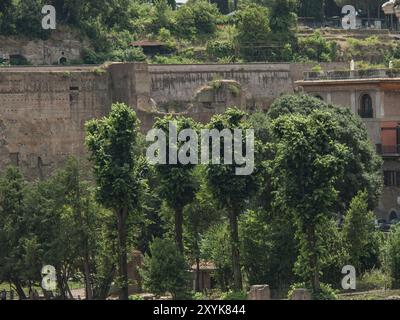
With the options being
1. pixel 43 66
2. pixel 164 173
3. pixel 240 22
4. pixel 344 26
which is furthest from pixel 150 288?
pixel 344 26

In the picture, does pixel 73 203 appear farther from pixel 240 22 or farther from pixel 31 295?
pixel 240 22

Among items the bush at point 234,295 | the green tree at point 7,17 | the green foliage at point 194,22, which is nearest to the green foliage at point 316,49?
the green foliage at point 194,22

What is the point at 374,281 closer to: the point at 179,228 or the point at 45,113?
the point at 179,228

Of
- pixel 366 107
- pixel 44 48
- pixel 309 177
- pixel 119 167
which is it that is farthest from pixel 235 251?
pixel 44 48

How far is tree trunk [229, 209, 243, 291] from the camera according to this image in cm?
6091

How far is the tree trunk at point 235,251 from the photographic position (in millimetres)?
60906

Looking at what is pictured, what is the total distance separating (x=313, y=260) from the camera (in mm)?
59250

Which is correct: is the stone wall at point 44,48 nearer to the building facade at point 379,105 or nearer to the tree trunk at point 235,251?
the building facade at point 379,105

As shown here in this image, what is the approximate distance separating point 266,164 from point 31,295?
8.23 meters

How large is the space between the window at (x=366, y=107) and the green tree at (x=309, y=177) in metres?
18.3

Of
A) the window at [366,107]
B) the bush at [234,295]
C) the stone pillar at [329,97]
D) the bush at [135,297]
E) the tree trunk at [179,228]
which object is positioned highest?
the stone pillar at [329,97]

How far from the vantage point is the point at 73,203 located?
207 feet

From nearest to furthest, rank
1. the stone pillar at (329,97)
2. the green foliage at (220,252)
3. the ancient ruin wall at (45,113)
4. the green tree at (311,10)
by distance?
1. the green foliage at (220,252)
2. the ancient ruin wall at (45,113)
3. the stone pillar at (329,97)
4. the green tree at (311,10)

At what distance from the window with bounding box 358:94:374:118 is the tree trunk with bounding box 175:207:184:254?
58.0ft
